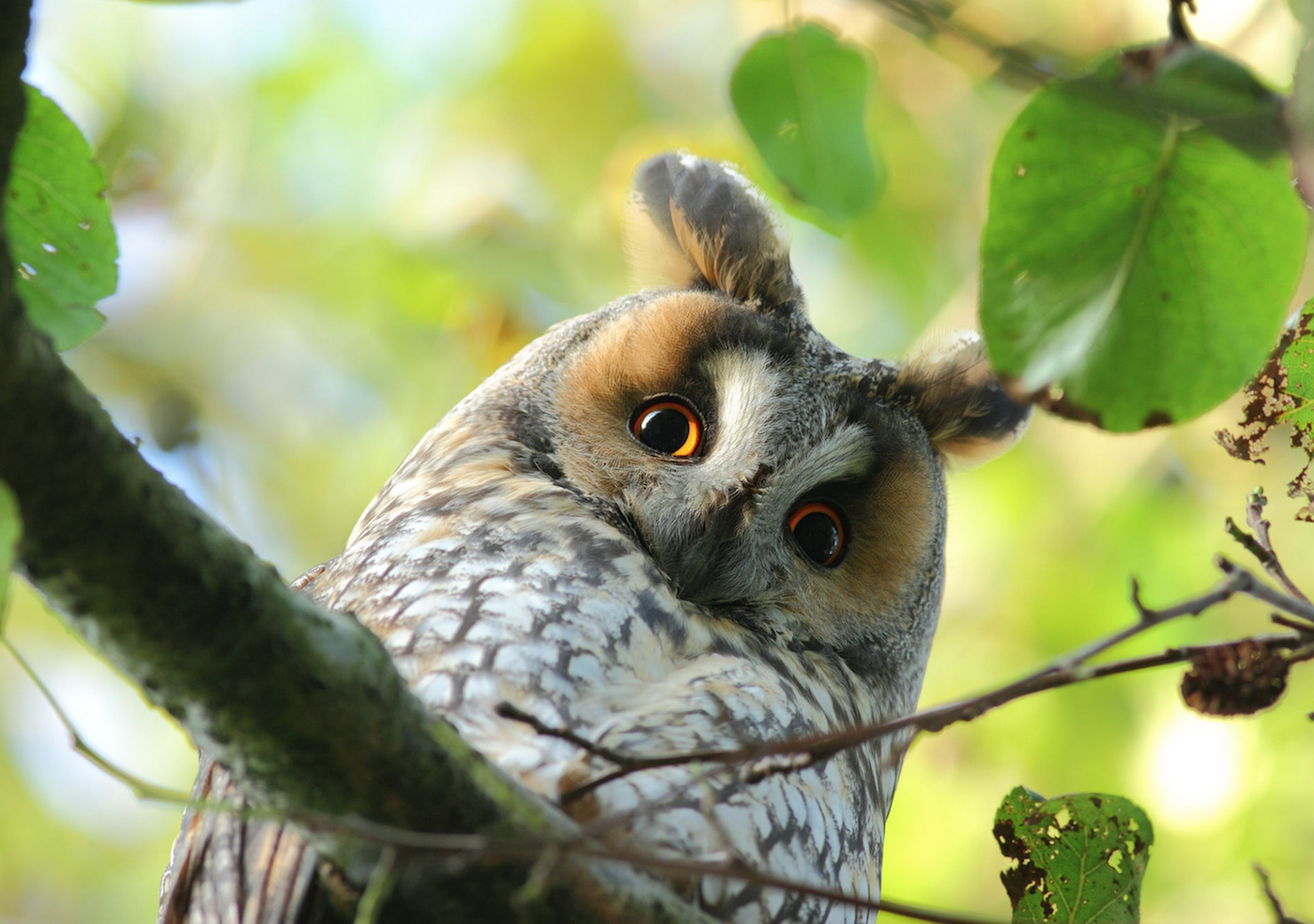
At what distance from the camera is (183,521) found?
102cm

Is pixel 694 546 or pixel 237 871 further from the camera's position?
pixel 694 546

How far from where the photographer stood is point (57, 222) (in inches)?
51.1

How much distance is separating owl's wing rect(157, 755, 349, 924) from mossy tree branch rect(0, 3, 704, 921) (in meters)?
0.20

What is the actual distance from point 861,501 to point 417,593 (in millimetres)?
1051

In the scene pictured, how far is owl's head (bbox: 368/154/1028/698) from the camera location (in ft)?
7.48

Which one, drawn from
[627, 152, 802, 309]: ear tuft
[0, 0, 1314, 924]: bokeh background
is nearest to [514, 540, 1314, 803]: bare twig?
[627, 152, 802, 309]: ear tuft

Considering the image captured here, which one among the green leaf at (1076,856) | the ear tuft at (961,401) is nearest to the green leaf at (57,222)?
the green leaf at (1076,856)

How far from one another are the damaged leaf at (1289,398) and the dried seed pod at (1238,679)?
15.0 inches

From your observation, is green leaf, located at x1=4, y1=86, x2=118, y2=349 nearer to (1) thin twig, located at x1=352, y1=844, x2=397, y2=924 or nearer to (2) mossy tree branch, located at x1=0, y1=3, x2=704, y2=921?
(2) mossy tree branch, located at x1=0, y1=3, x2=704, y2=921

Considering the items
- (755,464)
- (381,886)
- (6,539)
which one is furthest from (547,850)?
(755,464)

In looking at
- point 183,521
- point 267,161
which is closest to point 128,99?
point 267,161

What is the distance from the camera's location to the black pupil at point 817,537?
8.11 feet

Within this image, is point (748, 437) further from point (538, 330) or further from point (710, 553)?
point (538, 330)

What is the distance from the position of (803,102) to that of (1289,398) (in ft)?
2.58
